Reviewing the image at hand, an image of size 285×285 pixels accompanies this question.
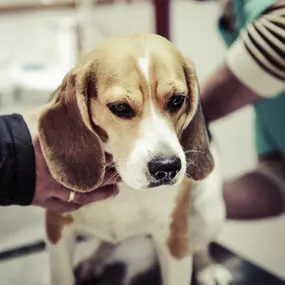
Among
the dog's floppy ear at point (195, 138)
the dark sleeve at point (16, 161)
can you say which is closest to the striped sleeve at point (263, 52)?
the dog's floppy ear at point (195, 138)

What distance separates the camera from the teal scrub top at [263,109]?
0.71 meters

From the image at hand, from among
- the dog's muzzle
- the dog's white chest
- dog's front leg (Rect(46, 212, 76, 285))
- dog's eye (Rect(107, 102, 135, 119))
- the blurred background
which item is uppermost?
dog's eye (Rect(107, 102, 135, 119))

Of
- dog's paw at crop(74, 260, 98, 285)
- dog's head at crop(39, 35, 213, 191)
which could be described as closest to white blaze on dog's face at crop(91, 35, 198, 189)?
dog's head at crop(39, 35, 213, 191)

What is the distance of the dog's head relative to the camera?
51 cm

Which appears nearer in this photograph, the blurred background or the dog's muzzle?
the dog's muzzle

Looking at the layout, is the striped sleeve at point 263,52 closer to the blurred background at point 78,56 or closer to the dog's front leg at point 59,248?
the blurred background at point 78,56

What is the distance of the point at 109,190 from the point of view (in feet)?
1.94

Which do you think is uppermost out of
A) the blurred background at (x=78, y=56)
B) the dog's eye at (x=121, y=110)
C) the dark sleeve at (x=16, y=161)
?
the dog's eye at (x=121, y=110)

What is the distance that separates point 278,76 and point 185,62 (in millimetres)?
171

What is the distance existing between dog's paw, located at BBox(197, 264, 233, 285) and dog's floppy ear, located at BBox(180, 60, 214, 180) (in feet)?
0.59

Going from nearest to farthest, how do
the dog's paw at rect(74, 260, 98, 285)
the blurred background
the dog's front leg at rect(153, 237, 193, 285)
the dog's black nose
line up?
the dog's black nose, the dog's front leg at rect(153, 237, 193, 285), the dog's paw at rect(74, 260, 98, 285), the blurred background

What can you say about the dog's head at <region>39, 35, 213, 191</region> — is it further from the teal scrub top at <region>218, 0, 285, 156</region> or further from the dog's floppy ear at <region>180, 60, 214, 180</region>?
the teal scrub top at <region>218, 0, 285, 156</region>

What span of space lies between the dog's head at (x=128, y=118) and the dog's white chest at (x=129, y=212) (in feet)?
0.15

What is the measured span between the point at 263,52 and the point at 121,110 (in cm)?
20
